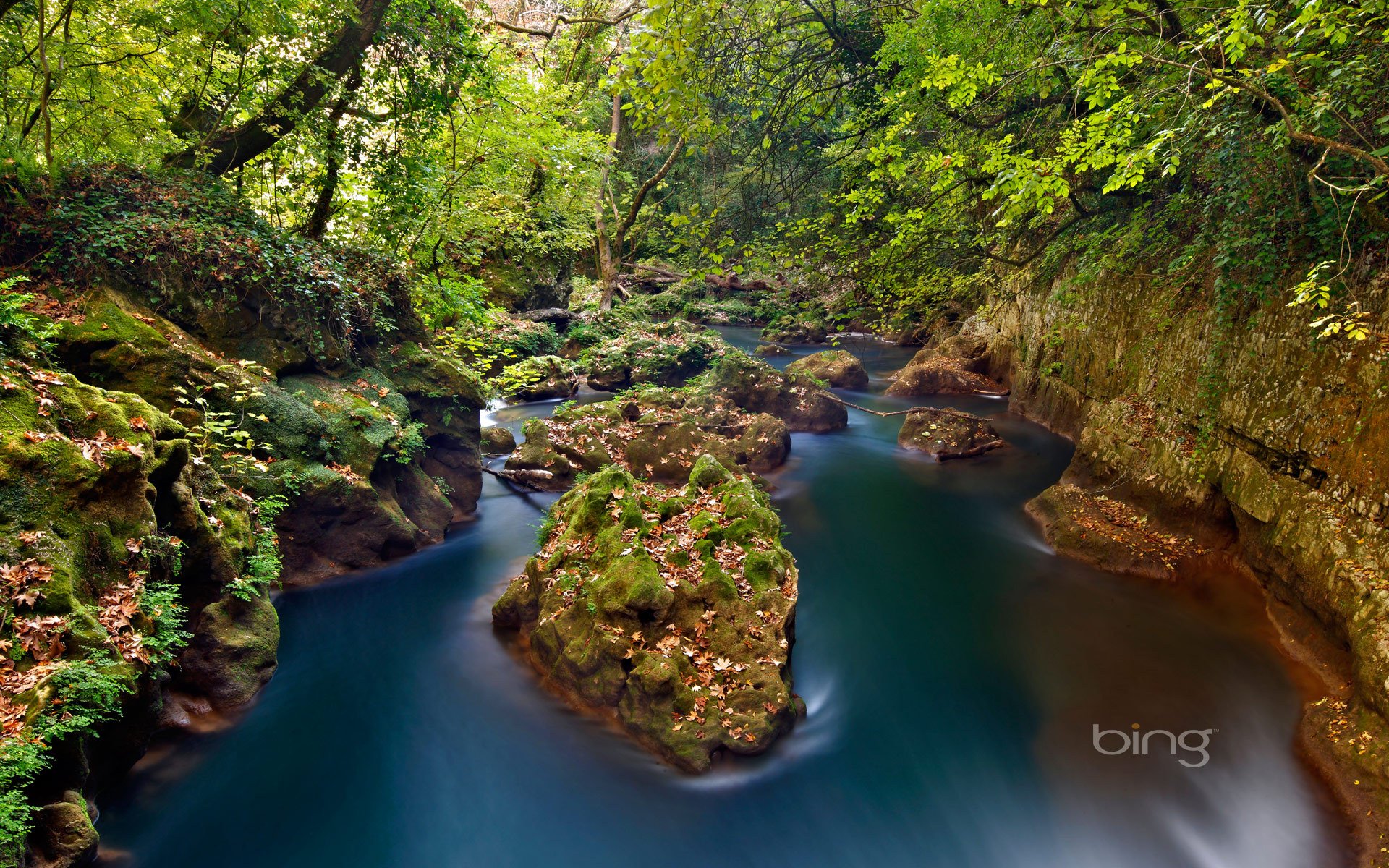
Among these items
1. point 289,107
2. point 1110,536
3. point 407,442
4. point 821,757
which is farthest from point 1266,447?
point 289,107

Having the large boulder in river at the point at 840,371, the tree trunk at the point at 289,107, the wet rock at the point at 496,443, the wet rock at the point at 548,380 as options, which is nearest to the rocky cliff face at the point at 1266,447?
the large boulder in river at the point at 840,371

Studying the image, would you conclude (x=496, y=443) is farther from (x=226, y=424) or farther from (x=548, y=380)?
(x=226, y=424)

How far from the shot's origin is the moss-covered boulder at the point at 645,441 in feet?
34.0

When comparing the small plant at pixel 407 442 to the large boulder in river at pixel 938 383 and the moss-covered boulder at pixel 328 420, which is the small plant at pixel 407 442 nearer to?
the moss-covered boulder at pixel 328 420

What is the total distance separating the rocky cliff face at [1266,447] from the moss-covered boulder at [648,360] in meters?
8.98

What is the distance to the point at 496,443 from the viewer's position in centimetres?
1190

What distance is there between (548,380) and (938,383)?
35.6 ft

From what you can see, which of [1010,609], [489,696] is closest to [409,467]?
[489,696]

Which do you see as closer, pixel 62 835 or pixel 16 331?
pixel 62 835

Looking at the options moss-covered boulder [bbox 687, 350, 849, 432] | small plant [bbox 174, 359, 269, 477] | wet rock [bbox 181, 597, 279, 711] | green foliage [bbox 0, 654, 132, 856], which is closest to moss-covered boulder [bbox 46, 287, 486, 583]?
small plant [bbox 174, 359, 269, 477]

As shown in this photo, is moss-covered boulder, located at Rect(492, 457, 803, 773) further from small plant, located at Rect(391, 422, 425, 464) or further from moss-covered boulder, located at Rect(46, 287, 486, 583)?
small plant, located at Rect(391, 422, 425, 464)

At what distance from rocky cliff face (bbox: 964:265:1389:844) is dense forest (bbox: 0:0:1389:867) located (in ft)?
0.14

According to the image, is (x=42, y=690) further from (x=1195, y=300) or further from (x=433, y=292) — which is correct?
(x=1195, y=300)

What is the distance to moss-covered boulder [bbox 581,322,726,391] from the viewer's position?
16.2 metres
